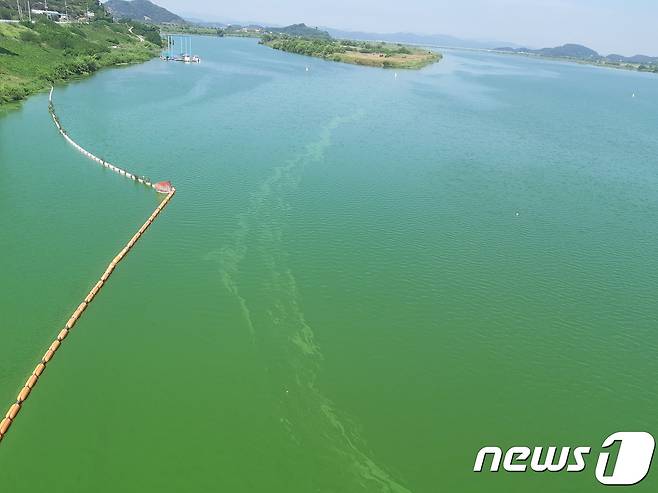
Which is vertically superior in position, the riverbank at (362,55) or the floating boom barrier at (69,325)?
the riverbank at (362,55)

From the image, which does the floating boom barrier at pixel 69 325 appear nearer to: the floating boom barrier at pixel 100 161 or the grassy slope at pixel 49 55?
the floating boom barrier at pixel 100 161

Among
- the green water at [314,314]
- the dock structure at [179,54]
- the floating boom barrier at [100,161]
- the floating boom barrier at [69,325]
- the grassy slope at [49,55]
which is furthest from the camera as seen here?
the dock structure at [179,54]

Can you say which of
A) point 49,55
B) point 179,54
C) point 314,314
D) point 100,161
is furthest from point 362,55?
point 314,314

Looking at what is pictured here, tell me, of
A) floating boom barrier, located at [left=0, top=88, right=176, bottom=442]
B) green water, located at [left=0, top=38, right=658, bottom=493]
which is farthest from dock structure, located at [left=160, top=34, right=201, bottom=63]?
floating boom barrier, located at [left=0, top=88, right=176, bottom=442]

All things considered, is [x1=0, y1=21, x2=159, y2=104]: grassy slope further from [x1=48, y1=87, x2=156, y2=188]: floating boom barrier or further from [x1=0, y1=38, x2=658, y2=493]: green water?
[x1=0, y1=38, x2=658, y2=493]: green water

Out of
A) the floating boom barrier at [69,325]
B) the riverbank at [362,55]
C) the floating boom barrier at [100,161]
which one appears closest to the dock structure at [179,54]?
the riverbank at [362,55]

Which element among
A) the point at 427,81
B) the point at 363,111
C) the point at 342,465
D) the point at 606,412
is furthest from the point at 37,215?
the point at 427,81
